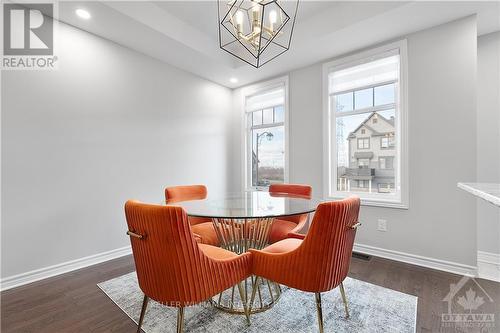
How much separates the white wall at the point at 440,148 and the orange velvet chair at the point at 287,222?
109cm

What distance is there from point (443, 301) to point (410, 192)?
3.80 ft

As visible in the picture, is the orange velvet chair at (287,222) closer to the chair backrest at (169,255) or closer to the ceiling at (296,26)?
the chair backrest at (169,255)

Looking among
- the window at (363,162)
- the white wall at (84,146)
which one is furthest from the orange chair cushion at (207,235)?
the window at (363,162)

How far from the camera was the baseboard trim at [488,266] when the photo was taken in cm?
230

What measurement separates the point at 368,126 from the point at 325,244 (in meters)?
2.32

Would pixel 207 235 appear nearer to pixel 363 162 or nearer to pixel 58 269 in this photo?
pixel 58 269

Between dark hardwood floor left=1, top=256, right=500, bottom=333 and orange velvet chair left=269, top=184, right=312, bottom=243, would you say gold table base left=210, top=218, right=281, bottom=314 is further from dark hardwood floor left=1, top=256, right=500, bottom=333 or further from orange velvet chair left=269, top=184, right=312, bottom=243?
dark hardwood floor left=1, top=256, right=500, bottom=333

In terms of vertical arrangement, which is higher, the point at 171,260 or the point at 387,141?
the point at 387,141

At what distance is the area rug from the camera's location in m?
1.58

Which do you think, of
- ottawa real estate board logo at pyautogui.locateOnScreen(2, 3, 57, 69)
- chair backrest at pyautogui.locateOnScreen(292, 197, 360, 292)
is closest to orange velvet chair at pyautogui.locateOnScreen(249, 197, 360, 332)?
chair backrest at pyautogui.locateOnScreen(292, 197, 360, 292)

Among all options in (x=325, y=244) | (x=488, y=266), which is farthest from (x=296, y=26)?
(x=488, y=266)

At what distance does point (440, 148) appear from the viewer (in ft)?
8.18

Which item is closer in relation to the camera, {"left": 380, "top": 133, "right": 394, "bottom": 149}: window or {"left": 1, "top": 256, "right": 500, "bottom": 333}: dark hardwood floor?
{"left": 1, "top": 256, "right": 500, "bottom": 333}: dark hardwood floor

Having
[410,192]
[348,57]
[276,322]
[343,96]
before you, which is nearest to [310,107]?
[343,96]
